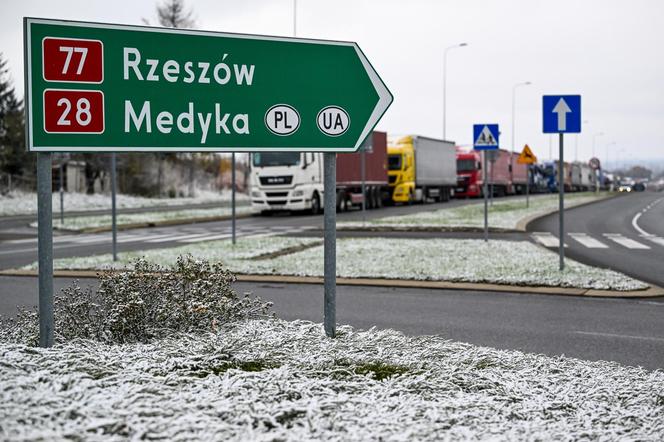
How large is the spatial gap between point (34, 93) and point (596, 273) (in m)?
9.70

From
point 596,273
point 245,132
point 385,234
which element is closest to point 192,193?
point 385,234

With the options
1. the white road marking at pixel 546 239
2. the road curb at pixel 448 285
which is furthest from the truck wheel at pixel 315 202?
the road curb at pixel 448 285

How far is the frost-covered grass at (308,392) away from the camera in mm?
3217

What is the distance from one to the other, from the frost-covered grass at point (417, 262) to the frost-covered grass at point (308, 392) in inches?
259

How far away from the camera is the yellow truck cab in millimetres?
44594

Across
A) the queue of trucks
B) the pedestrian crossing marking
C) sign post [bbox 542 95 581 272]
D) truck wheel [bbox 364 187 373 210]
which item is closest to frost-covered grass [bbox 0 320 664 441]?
sign post [bbox 542 95 581 272]

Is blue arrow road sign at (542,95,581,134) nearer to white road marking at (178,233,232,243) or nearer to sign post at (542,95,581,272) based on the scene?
sign post at (542,95,581,272)

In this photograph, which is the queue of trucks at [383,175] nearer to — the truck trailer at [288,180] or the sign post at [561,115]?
the truck trailer at [288,180]

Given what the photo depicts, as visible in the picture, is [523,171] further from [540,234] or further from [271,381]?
[271,381]

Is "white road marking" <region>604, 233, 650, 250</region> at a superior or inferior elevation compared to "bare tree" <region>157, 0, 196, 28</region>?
inferior

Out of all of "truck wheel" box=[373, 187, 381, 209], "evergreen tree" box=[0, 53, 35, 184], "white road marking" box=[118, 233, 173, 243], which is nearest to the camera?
"white road marking" box=[118, 233, 173, 243]

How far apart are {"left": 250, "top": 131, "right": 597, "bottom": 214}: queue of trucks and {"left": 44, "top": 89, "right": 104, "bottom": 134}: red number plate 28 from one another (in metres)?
10.2

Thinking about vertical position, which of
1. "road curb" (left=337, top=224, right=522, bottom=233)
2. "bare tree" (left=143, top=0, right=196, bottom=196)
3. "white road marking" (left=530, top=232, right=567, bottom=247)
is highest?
"bare tree" (left=143, top=0, right=196, bottom=196)

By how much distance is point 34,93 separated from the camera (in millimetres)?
4602
